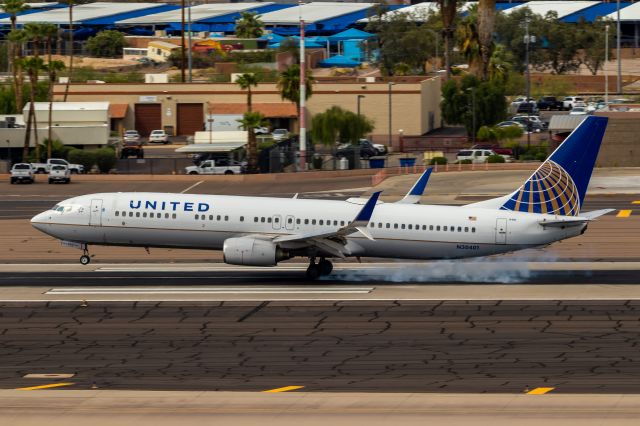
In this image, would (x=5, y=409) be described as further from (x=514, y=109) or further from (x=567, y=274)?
(x=514, y=109)

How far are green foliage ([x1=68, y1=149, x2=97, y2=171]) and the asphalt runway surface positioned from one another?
6091cm

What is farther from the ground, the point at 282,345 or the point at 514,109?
the point at 514,109

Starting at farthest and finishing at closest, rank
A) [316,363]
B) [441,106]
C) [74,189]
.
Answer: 1. [441,106]
2. [74,189]
3. [316,363]

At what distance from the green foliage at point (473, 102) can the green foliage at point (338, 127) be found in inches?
522

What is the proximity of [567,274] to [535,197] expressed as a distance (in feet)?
14.5

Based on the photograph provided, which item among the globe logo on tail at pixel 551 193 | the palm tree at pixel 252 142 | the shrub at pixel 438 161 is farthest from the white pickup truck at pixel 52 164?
the globe logo on tail at pixel 551 193

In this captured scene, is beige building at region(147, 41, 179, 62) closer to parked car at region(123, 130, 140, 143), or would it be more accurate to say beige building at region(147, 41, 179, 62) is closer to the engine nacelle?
parked car at region(123, 130, 140, 143)

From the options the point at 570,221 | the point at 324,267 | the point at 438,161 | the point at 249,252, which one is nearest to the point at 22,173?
the point at 438,161

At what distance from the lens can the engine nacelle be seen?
4722 cm

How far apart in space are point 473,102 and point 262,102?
2466cm

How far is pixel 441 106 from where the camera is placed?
131 meters

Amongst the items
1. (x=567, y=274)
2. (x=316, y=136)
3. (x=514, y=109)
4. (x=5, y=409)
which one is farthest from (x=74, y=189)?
(x=514, y=109)

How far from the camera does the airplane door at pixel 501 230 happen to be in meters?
48.3

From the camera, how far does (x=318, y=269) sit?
49.8m
